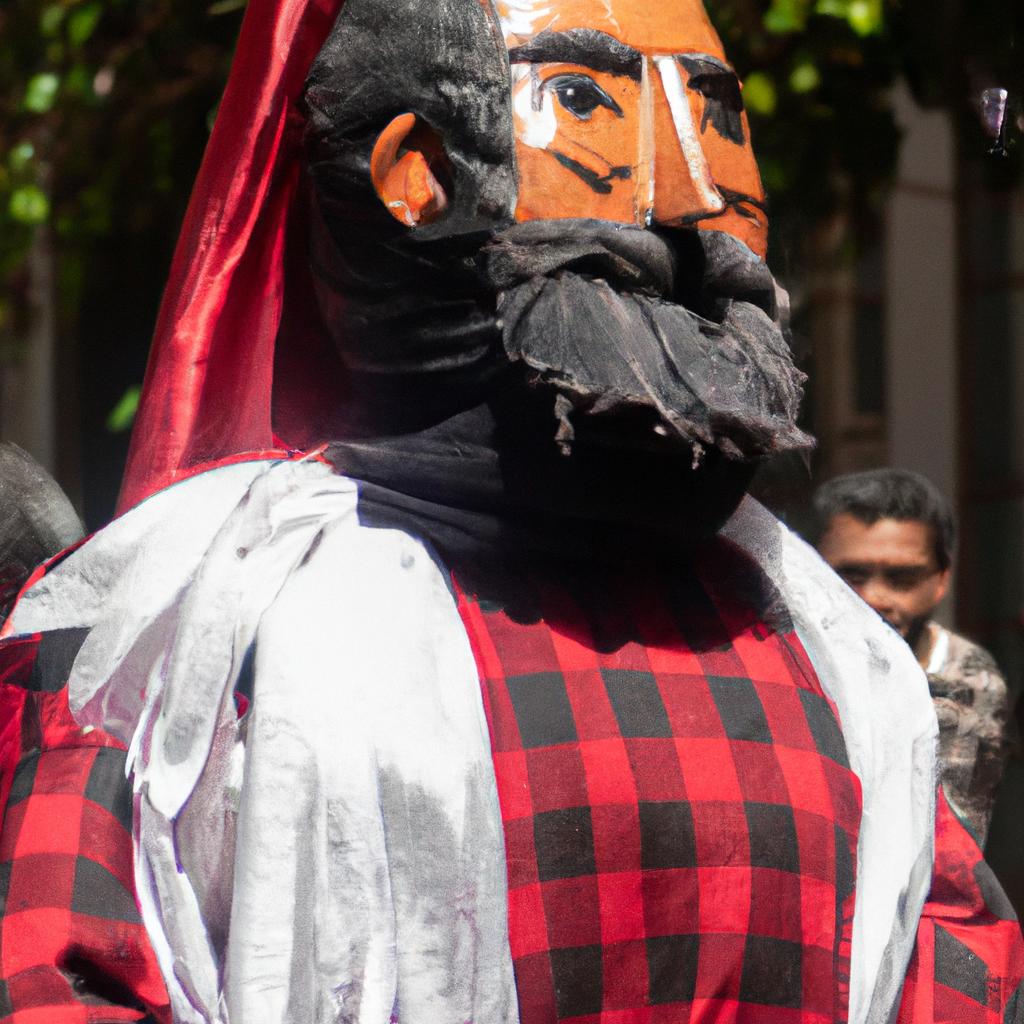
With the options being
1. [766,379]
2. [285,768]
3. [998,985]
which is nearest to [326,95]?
[766,379]

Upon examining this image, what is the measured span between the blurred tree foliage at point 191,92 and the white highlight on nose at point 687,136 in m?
2.27

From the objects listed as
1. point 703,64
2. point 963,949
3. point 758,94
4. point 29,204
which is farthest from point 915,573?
point 29,204

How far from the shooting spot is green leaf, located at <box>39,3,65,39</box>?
465 centimetres

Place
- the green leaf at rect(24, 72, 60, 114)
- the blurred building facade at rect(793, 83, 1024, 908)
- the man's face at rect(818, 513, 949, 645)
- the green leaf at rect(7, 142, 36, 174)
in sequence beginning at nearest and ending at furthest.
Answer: the man's face at rect(818, 513, 949, 645), the green leaf at rect(24, 72, 60, 114), the green leaf at rect(7, 142, 36, 174), the blurred building facade at rect(793, 83, 1024, 908)

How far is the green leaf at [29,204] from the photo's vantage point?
507 cm

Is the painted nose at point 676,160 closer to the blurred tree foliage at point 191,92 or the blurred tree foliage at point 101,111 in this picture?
the blurred tree foliage at point 191,92

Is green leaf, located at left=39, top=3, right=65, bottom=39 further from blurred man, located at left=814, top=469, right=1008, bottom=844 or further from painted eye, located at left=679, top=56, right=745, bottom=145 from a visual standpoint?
painted eye, located at left=679, top=56, right=745, bottom=145

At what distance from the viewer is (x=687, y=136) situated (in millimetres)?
1665

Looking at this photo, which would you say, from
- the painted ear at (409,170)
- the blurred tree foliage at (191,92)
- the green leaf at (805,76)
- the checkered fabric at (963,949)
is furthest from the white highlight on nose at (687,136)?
the green leaf at (805,76)

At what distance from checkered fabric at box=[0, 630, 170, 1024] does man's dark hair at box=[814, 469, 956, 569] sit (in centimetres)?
237

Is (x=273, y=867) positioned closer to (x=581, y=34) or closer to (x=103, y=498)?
(x=581, y=34)

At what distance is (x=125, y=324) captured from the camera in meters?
6.71

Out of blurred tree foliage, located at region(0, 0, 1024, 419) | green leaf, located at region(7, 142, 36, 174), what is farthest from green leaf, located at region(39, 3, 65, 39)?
green leaf, located at region(7, 142, 36, 174)

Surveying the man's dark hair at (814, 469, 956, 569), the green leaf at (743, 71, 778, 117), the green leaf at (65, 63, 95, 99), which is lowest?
the man's dark hair at (814, 469, 956, 569)
